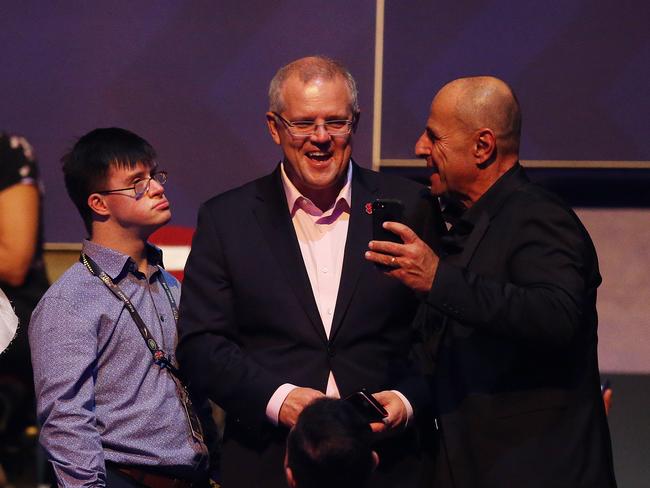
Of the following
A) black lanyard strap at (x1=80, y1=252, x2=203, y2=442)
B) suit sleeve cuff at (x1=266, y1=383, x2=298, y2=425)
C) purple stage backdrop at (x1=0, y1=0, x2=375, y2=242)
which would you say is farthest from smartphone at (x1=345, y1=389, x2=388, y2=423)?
purple stage backdrop at (x1=0, y1=0, x2=375, y2=242)

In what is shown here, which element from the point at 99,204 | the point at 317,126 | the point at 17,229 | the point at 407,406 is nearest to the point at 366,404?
the point at 407,406

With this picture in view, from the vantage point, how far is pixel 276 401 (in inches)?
96.6

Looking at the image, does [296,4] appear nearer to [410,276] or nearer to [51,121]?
[51,121]

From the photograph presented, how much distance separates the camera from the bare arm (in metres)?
3.55

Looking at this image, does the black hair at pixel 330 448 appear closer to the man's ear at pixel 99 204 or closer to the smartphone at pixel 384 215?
the smartphone at pixel 384 215

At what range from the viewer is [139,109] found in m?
4.21

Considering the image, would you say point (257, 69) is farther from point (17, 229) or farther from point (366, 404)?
point (366, 404)

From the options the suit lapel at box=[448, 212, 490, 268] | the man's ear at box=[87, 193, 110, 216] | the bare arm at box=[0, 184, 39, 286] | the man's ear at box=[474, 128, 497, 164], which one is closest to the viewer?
the suit lapel at box=[448, 212, 490, 268]

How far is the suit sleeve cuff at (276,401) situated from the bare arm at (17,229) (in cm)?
147

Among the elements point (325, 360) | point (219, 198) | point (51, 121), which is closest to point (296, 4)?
point (51, 121)

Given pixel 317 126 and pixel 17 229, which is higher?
pixel 317 126

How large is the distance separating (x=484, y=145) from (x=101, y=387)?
113cm

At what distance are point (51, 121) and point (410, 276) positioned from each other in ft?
7.99

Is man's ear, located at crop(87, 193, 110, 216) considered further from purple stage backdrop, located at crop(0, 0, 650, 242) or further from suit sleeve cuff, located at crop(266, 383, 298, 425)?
purple stage backdrop, located at crop(0, 0, 650, 242)
